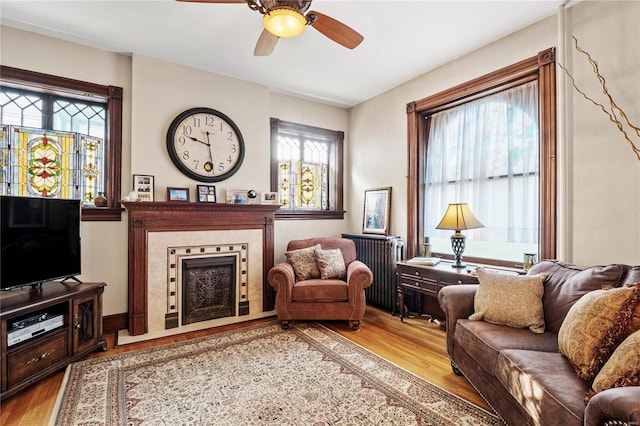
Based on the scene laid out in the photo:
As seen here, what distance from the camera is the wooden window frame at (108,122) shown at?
9.94ft

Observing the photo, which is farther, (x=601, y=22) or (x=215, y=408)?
(x=601, y=22)

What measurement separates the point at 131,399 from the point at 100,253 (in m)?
1.69

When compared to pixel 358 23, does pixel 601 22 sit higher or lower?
lower

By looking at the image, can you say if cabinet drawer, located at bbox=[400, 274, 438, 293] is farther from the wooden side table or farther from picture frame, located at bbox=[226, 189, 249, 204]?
picture frame, located at bbox=[226, 189, 249, 204]

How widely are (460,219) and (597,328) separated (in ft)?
5.53

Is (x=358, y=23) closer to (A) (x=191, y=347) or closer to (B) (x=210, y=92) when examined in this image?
(B) (x=210, y=92)

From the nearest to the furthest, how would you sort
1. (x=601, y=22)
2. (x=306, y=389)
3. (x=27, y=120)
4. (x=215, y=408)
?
(x=215, y=408)
(x=306, y=389)
(x=601, y=22)
(x=27, y=120)

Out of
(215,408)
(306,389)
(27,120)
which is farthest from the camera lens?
(27,120)

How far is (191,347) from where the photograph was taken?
289cm

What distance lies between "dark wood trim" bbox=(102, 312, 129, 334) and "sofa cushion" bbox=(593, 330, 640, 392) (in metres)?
3.80

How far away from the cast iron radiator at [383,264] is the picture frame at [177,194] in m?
2.31

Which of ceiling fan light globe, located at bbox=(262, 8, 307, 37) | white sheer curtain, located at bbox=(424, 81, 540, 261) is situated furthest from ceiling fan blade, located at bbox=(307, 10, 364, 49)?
white sheer curtain, located at bbox=(424, 81, 540, 261)

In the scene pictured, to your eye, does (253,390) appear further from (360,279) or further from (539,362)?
(539,362)

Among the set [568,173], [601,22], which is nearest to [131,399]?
[568,173]
